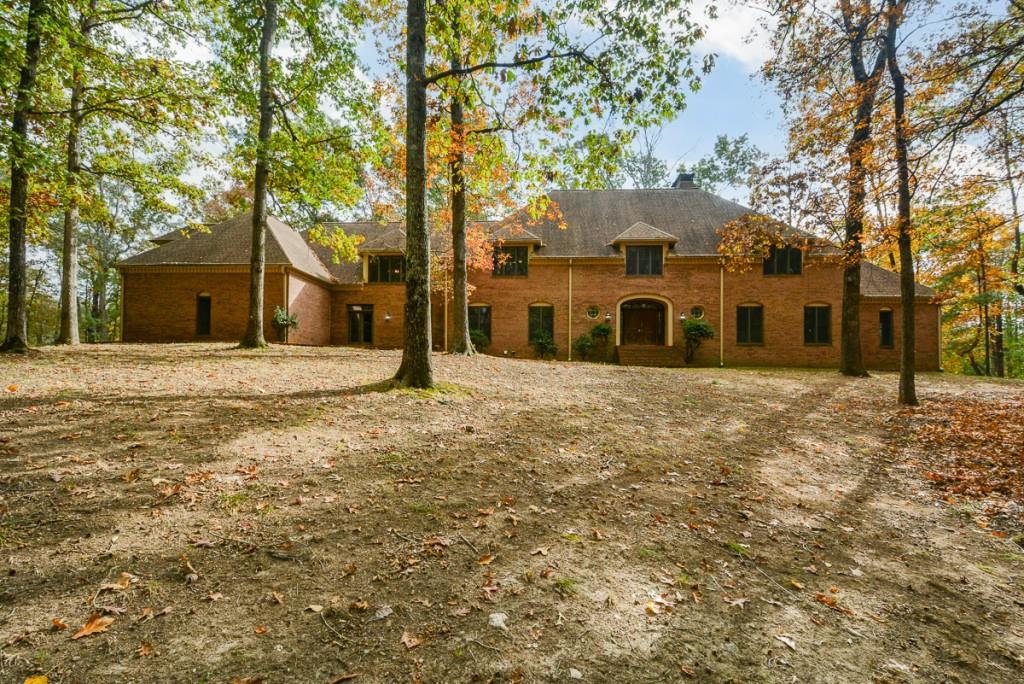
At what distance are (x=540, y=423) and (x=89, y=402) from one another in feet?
19.4

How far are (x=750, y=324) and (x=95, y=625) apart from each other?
21.7 m

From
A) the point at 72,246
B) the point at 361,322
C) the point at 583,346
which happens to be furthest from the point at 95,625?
the point at 361,322

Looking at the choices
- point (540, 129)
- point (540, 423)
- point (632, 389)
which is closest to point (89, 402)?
point (540, 423)

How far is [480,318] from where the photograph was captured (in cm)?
2047

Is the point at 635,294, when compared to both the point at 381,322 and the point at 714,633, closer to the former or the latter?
the point at 381,322

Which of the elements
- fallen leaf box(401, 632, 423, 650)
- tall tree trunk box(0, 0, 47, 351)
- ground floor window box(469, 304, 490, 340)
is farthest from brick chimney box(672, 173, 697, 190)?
fallen leaf box(401, 632, 423, 650)

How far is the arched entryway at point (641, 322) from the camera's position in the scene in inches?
803

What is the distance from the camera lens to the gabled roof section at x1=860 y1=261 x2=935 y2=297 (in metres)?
Answer: 18.8

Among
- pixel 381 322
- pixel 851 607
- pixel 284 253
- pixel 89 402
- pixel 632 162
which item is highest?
pixel 632 162

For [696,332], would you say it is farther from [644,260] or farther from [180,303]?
[180,303]

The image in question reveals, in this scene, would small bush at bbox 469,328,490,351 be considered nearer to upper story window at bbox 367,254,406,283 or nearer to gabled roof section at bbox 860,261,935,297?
upper story window at bbox 367,254,406,283

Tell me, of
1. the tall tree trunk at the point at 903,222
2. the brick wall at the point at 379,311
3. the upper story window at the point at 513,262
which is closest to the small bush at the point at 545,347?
the upper story window at the point at 513,262

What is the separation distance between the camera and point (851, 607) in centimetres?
310

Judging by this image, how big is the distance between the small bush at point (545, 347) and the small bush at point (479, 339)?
2272 millimetres
